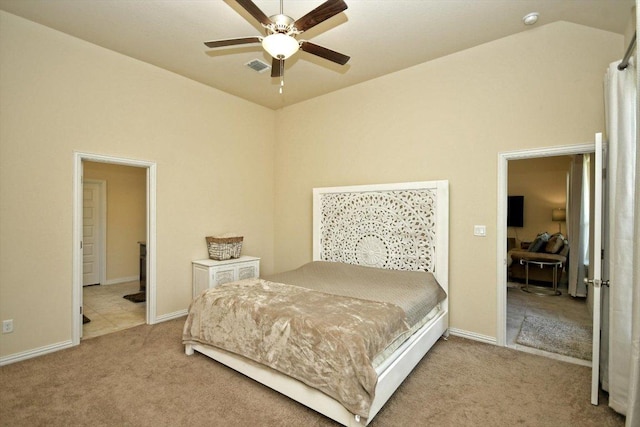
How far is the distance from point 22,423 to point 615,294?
3.94 meters

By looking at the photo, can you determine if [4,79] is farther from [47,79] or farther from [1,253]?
[1,253]

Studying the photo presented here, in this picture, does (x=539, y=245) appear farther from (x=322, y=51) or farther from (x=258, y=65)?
(x=258, y=65)

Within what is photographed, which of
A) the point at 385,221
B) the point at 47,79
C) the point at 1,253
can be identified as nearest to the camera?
the point at 1,253

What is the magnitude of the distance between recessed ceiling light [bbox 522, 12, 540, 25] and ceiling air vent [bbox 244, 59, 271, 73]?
2.61 metres

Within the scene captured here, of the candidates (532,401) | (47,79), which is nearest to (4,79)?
(47,79)

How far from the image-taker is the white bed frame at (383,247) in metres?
2.05

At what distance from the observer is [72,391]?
2.29 meters

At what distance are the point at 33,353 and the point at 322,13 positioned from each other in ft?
12.5

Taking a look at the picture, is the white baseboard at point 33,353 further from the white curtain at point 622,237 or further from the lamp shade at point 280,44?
the white curtain at point 622,237

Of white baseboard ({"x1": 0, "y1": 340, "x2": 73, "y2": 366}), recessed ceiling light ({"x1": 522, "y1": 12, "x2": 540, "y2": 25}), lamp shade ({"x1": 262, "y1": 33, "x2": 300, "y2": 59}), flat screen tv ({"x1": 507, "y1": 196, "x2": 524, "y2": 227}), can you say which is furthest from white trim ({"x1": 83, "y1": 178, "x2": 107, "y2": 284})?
flat screen tv ({"x1": 507, "y1": 196, "x2": 524, "y2": 227})

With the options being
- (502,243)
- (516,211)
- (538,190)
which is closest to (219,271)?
(502,243)

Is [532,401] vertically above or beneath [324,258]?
beneath

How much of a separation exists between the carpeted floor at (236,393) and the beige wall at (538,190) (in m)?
5.08

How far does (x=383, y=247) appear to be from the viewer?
12.2 ft
